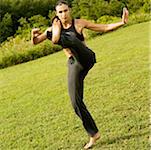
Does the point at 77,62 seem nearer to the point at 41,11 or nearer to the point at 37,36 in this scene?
the point at 37,36

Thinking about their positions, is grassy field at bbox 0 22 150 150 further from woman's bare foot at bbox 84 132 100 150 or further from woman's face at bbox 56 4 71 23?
woman's face at bbox 56 4 71 23

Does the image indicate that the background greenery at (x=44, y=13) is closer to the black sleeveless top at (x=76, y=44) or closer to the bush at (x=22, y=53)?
the bush at (x=22, y=53)

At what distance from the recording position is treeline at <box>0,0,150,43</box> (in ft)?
81.9

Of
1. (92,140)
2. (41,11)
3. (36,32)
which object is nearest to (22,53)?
(41,11)

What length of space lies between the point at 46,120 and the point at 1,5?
2085 cm

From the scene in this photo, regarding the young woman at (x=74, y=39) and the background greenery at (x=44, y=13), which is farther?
the background greenery at (x=44, y=13)

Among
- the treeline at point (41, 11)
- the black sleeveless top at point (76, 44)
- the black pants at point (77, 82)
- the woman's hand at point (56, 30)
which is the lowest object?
the treeline at point (41, 11)

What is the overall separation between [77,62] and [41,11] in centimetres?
2309

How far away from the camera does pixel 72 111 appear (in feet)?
22.1

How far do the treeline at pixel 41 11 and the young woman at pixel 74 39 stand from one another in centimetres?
1960

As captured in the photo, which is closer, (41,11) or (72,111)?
(72,111)

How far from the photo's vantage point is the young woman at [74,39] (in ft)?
14.3

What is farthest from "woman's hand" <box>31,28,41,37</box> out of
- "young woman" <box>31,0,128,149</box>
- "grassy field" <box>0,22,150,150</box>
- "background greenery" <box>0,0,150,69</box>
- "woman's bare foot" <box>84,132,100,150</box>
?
"background greenery" <box>0,0,150,69</box>

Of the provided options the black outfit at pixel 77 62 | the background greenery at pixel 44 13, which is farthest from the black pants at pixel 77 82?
the background greenery at pixel 44 13
